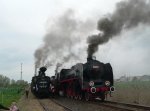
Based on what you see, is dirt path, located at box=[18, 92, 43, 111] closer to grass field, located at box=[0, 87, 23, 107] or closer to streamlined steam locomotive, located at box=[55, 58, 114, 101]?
grass field, located at box=[0, 87, 23, 107]

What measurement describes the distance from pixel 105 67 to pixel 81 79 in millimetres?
2272

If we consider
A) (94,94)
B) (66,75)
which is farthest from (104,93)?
(66,75)

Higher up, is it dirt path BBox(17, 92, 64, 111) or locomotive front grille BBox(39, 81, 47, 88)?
locomotive front grille BBox(39, 81, 47, 88)

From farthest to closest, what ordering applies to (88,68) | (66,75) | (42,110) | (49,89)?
(49,89) → (66,75) → (88,68) → (42,110)

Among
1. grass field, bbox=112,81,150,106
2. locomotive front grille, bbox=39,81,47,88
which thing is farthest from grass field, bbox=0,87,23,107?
grass field, bbox=112,81,150,106

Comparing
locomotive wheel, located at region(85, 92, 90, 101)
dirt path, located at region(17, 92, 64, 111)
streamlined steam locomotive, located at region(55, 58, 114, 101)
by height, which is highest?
streamlined steam locomotive, located at region(55, 58, 114, 101)

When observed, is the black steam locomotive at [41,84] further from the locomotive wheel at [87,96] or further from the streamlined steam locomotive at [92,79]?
the locomotive wheel at [87,96]

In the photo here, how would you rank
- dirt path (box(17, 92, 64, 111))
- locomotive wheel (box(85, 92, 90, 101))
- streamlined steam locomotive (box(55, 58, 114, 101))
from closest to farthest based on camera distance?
1. dirt path (box(17, 92, 64, 111))
2. streamlined steam locomotive (box(55, 58, 114, 101))
3. locomotive wheel (box(85, 92, 90, 101))

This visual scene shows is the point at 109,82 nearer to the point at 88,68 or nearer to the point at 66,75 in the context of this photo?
the point at 88,68

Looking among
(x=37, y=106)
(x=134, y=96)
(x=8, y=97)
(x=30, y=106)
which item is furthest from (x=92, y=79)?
(x=8, y=97)

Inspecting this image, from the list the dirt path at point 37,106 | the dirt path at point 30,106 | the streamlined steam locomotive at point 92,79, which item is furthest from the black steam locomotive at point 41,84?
the streamlined steam locomotive at point 92,79

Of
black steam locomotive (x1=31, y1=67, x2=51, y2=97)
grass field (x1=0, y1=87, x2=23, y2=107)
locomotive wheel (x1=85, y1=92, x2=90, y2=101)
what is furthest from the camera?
black steam locomotive (x1=31, y1=67, x2=51, y2=97)

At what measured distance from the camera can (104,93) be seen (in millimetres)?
31562

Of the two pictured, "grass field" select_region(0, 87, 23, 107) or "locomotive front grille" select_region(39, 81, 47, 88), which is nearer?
"grass field" select_region(0, 87, 23, 107)
